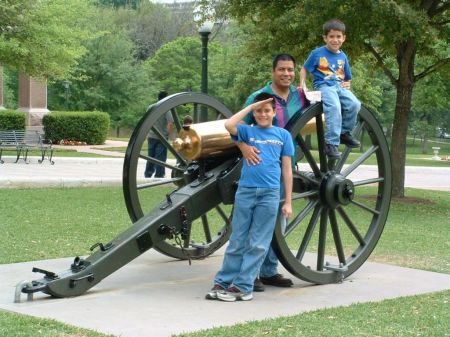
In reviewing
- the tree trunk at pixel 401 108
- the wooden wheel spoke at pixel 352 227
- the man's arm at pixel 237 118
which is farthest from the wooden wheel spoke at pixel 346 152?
the tree trunk at pixel 401 108

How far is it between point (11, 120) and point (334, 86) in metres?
24.4

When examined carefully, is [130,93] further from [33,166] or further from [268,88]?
[268,88]

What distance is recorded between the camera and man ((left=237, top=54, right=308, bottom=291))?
261 inches

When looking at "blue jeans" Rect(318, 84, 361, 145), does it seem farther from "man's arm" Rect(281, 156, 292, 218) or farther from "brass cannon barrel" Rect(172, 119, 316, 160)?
"brass cannon barrel" Rect(172, 119, 316, 160)

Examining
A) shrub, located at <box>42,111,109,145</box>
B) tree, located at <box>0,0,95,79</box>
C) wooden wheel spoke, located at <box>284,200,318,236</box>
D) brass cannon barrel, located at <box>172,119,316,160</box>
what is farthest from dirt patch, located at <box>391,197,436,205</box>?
shrub, located at <box>42,111,109,145</box>

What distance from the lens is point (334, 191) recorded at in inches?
278

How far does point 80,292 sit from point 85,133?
2718 centimetres

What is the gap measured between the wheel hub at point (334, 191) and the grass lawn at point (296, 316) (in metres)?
1.03

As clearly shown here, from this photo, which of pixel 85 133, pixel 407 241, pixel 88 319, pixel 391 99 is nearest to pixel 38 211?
pixel 407 241

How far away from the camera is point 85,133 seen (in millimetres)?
32906

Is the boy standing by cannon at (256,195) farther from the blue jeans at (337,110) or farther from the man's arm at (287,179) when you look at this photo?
the blue jeans at (337,110)

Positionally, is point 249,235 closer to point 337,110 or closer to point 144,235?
point 144,235

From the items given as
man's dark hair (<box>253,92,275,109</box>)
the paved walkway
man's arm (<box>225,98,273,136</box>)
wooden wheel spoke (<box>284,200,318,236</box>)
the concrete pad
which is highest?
man's dark hair (<box>253,92,275,109</box>)

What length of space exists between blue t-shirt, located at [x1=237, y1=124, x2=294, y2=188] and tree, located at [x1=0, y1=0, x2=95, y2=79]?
55.9 feet
